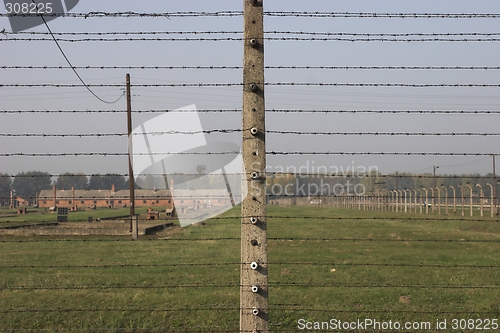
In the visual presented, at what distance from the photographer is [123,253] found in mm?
16672

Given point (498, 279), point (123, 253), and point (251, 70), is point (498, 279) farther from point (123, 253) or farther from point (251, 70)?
point (123, 253)

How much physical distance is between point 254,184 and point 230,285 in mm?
1764

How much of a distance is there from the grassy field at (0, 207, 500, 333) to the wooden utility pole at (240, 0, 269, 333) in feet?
1.15

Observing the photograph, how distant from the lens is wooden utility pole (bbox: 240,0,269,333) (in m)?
4.88

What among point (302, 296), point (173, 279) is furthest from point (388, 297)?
point (173, 279)

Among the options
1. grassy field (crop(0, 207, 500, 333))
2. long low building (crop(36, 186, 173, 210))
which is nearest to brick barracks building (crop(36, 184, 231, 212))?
long low building (crop(36, 186, 173, 210))

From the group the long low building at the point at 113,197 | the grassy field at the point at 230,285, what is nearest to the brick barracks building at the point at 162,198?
the long low building at the point at 113,197

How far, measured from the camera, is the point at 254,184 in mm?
4922

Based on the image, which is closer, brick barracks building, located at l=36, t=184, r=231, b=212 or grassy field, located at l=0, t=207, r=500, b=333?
brick barracks building, located at l=36, t=184, r=231, b=212

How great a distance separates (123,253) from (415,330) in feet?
36.0

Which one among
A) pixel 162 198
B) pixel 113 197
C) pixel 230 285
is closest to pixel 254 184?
pixel 113 197

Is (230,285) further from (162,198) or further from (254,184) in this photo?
(162,198)

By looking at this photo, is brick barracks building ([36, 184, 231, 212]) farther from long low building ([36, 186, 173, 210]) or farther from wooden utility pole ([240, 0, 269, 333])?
wooden utility pole ([240, 0, 269, 333])

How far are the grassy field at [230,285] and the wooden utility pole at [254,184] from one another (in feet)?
1.15
